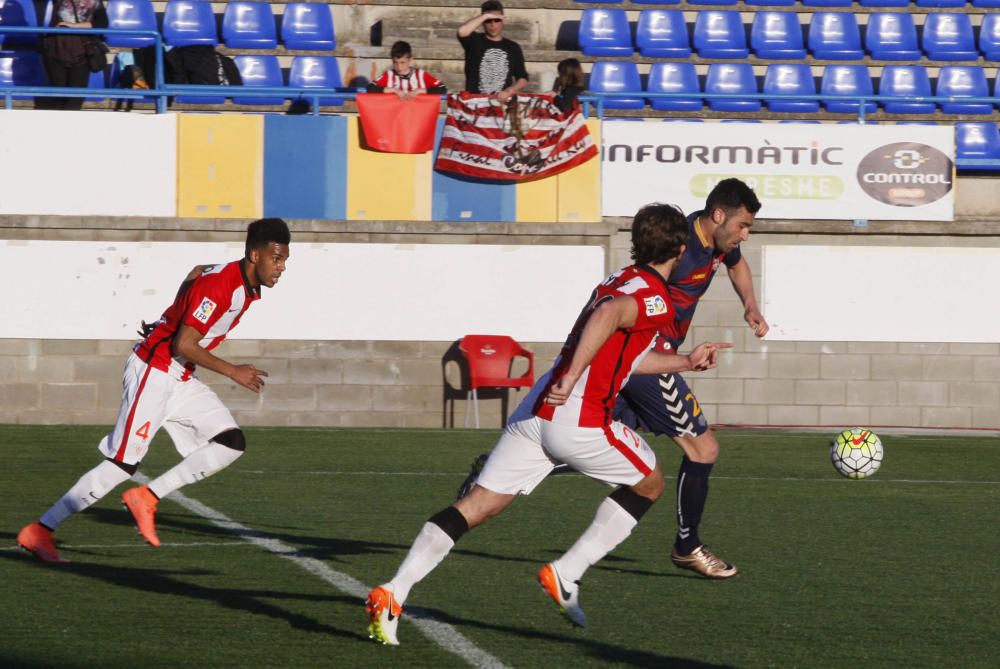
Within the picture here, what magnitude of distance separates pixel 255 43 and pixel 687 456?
15.4 metres

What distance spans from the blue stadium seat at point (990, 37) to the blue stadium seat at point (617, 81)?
5.79 metres

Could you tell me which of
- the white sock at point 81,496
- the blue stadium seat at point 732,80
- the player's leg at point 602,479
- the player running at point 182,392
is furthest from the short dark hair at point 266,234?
the blue stadium seat at point 732,80

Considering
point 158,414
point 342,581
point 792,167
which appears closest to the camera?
point 342,581

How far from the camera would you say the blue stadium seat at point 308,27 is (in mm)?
22359

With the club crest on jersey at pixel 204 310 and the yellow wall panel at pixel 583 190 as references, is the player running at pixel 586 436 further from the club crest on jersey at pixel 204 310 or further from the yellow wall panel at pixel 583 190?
the yellow wall panel at pixel 583 190

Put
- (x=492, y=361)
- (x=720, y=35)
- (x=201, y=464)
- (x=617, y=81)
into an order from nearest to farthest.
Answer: (x=201, y=464)
(x=492, y=361)
(x=617, y=81)
(x=720, y=35)

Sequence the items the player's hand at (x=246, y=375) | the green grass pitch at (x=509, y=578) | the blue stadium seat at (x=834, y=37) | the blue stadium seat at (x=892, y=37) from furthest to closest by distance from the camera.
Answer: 1. the blue stadium seat at (x=892, y=37)
2. the blue stadium seat at (x=834, y=37)
3. the player's hand at (x=246, y=375)
4. the green grass pitch at (x=509, y=578)

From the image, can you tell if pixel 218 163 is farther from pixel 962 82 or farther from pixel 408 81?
pixel 962 82

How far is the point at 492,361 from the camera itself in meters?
18.4

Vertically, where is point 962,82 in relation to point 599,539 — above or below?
above

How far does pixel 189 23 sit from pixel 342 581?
15.8 meters

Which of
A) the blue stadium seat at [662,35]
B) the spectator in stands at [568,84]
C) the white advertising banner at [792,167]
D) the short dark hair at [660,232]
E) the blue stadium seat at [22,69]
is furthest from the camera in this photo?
the blue stadium seat at [662,35]

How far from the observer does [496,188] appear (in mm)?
18859

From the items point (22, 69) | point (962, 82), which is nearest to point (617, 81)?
point (962, 82)
